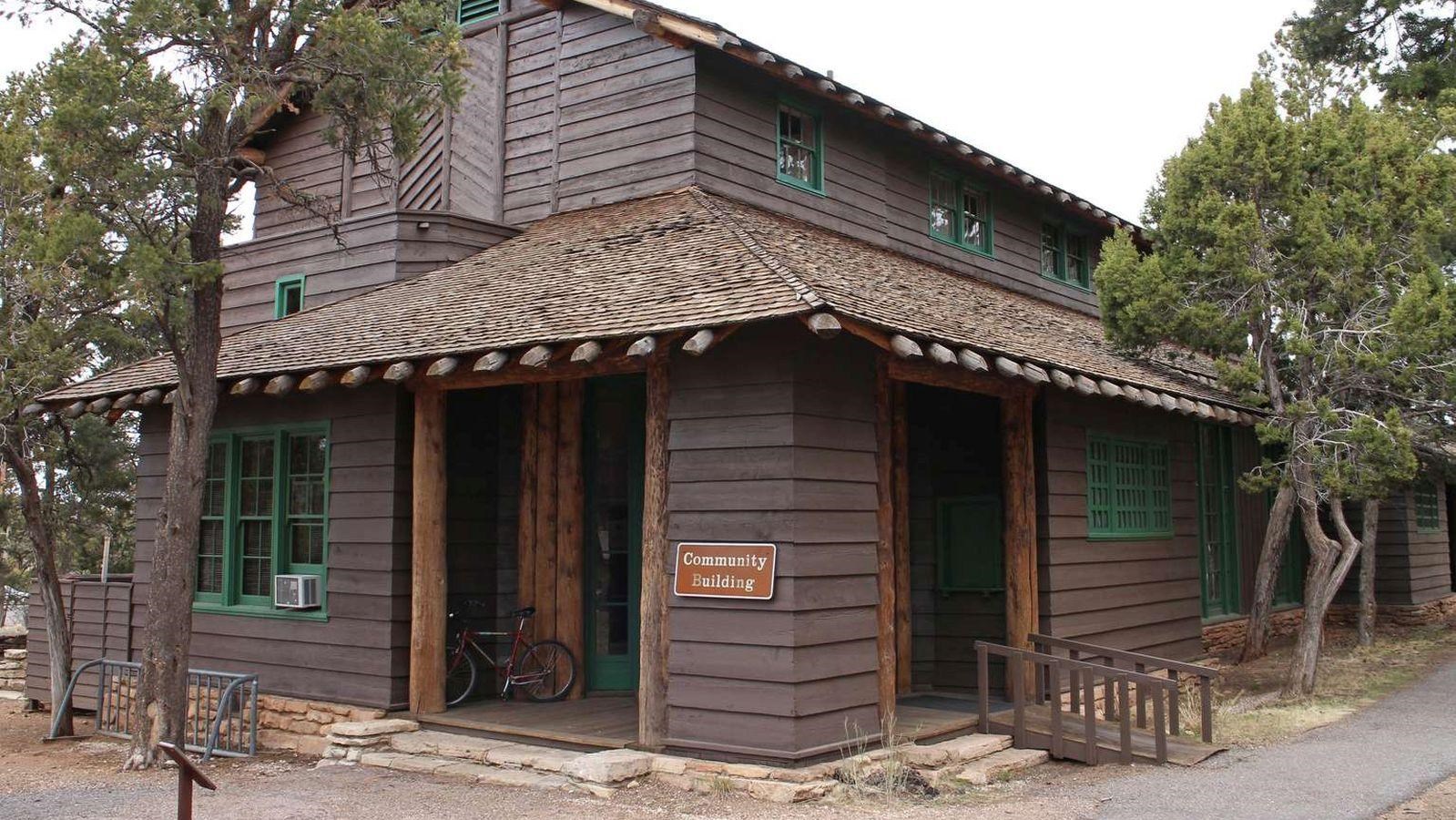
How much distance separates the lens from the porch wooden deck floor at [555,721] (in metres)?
8.82

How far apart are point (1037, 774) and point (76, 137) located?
8.31m

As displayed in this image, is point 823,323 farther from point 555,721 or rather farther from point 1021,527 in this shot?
point 555,721

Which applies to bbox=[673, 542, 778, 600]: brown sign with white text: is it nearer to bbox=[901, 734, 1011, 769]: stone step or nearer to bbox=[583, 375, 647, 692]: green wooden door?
bbox=[901, 734, 1011, 769]: stone step

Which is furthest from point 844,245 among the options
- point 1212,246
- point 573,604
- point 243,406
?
point 243,406

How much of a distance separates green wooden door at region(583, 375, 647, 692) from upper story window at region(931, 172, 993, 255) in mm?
5662

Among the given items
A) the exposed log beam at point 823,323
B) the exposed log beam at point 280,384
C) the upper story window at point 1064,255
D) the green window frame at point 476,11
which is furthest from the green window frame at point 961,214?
the exposed log beam at point 280,384

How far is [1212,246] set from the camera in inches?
473

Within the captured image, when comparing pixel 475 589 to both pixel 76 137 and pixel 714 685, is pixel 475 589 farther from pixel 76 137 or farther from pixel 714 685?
pixel 76 137

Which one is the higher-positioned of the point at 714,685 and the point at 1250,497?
the point at 1250,497

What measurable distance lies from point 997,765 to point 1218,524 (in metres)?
7.79

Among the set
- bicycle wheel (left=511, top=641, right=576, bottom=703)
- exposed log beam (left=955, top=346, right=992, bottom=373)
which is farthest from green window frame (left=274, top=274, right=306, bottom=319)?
exposed log beam (left=955, top=346, right=992, bottom=373)

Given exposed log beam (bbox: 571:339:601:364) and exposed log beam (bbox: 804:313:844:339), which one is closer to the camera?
exposed log beam (bbox: 804:313:844:339)

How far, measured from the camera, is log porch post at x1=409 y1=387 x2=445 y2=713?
31.9 feet

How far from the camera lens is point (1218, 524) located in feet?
49.0
